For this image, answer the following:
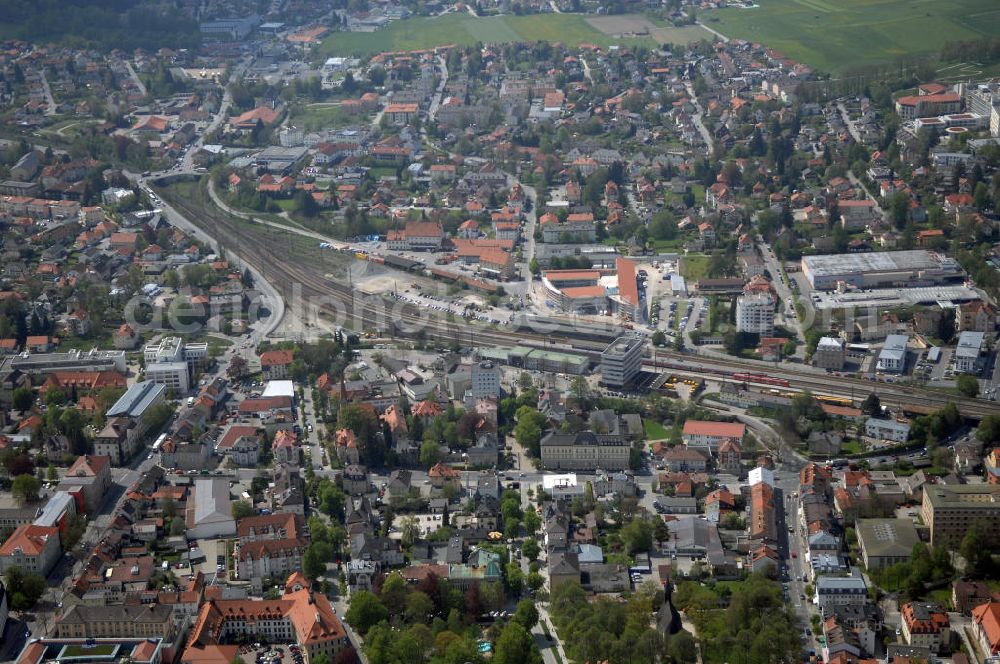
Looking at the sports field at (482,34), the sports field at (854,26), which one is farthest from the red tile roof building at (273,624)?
the sports field at (482,34)

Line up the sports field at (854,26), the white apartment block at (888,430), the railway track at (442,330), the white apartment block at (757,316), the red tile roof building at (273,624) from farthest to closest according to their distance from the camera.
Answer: the sports field at (854,26), the white apartment block at (757,316), the railway track at (442,330), the white apartment block at (888,430), the red tile roof building at (273,624)

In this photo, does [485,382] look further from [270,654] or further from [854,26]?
[854,26]

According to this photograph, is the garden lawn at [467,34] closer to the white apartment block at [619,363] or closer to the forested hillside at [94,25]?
the forested hillside at [94,25]

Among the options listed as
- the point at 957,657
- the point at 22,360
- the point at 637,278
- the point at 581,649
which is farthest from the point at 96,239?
the point at 957,657

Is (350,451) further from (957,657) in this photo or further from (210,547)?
(957,657)

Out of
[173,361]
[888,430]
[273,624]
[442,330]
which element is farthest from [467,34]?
[273,624]

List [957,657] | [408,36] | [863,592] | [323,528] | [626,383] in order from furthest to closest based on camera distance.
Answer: [408,36], [626,383], [323,528], [863,592], [957,657]

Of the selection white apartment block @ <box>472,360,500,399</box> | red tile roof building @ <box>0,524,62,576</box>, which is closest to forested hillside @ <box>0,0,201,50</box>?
white apartment block @ <box>472,360,500,399</box>
